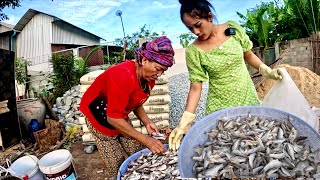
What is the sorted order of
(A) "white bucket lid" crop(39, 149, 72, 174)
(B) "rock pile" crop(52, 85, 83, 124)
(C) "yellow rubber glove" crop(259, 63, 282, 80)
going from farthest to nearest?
(B) "rock pile" crop(52, 85, 83, 124)
(A) "white bucket lid" crop(39, 149, 72, 174)
(C) "yellow rubber glove" crop(259, 63, 282, 80)

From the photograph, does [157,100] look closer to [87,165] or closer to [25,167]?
[87,165]

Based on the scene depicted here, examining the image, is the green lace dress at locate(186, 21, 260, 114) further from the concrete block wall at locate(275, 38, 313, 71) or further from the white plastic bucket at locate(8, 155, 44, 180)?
the concrete block wall at locate(275, 38, 313, 71)

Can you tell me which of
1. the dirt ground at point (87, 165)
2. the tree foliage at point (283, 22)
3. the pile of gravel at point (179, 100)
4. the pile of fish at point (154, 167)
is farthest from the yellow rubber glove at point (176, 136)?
the tree foliage at point (283, 22)

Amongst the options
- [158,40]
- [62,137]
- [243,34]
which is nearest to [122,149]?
[158,40]

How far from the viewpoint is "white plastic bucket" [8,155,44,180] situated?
3447mm

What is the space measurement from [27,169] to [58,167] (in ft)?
2.40

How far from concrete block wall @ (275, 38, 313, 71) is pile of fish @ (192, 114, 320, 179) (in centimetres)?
1015

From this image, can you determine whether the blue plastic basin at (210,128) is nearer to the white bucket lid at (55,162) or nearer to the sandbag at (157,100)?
the white bucket lid at (55,162)

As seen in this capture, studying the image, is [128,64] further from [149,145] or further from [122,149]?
[122,149]

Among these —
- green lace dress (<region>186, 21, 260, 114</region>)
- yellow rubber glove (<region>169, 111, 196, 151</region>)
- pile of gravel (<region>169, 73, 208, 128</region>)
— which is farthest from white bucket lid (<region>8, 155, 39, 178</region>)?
pile of gravel (<region>169, 73, 208, 128</region>)

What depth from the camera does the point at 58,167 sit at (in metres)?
3.17

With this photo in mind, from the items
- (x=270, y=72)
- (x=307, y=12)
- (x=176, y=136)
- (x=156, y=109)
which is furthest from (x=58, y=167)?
(x=307, y=12)

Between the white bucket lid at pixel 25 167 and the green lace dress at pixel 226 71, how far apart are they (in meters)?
2.30

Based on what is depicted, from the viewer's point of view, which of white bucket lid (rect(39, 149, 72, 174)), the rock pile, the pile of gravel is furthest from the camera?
the rock pile
